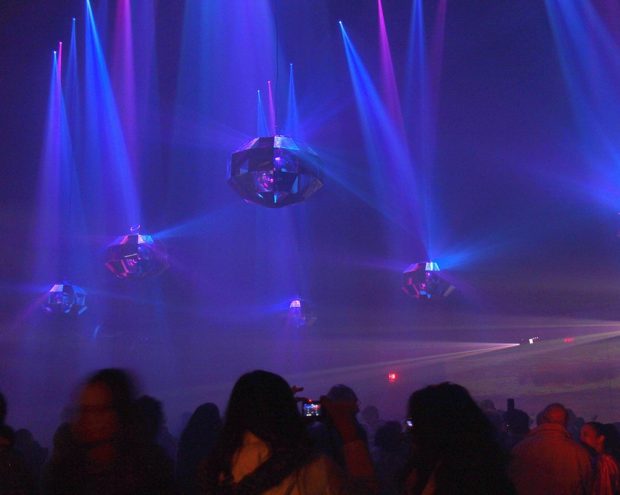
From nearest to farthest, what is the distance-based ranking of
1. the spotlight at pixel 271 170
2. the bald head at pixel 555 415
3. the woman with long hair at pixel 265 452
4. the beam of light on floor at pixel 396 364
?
the woman with long hair at pixel 265 452, the bald head at pixel 555 415, the spotlight at pixel 271 170, the beam of light on floor at pixel 396 364

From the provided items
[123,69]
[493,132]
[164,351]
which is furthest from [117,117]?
[164,351]

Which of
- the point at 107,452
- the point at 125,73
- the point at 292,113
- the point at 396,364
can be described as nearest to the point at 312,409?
the point at 107,452

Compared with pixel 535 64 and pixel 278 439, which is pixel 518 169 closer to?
pixel 535 64

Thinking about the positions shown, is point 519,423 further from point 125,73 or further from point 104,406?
point 125,73

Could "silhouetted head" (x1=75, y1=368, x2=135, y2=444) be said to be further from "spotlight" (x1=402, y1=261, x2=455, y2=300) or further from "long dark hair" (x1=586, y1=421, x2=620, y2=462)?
"spotlight" (x1=402, y1=261, x2=455, y2=300)

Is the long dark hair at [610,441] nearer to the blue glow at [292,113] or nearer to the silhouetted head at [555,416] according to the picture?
the silhouetted head at [555,416]

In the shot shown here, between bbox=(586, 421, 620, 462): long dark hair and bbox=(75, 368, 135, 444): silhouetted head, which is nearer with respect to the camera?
bbox=(75, 368, 135, 444): silhouetted head

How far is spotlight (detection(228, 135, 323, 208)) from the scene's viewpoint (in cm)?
510

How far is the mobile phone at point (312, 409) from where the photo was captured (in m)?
2.09

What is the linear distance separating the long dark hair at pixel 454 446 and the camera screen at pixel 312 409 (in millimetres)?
287

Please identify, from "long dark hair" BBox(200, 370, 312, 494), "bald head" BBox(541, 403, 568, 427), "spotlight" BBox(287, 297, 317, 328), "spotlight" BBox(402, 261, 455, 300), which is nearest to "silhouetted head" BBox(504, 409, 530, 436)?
"bald head" BBox(541, 403, 568, 427)

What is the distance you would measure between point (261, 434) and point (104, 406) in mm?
604

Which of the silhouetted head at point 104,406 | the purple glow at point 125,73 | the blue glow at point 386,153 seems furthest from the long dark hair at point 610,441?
the purple glow at point 125,73

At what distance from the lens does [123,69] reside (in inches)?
331
